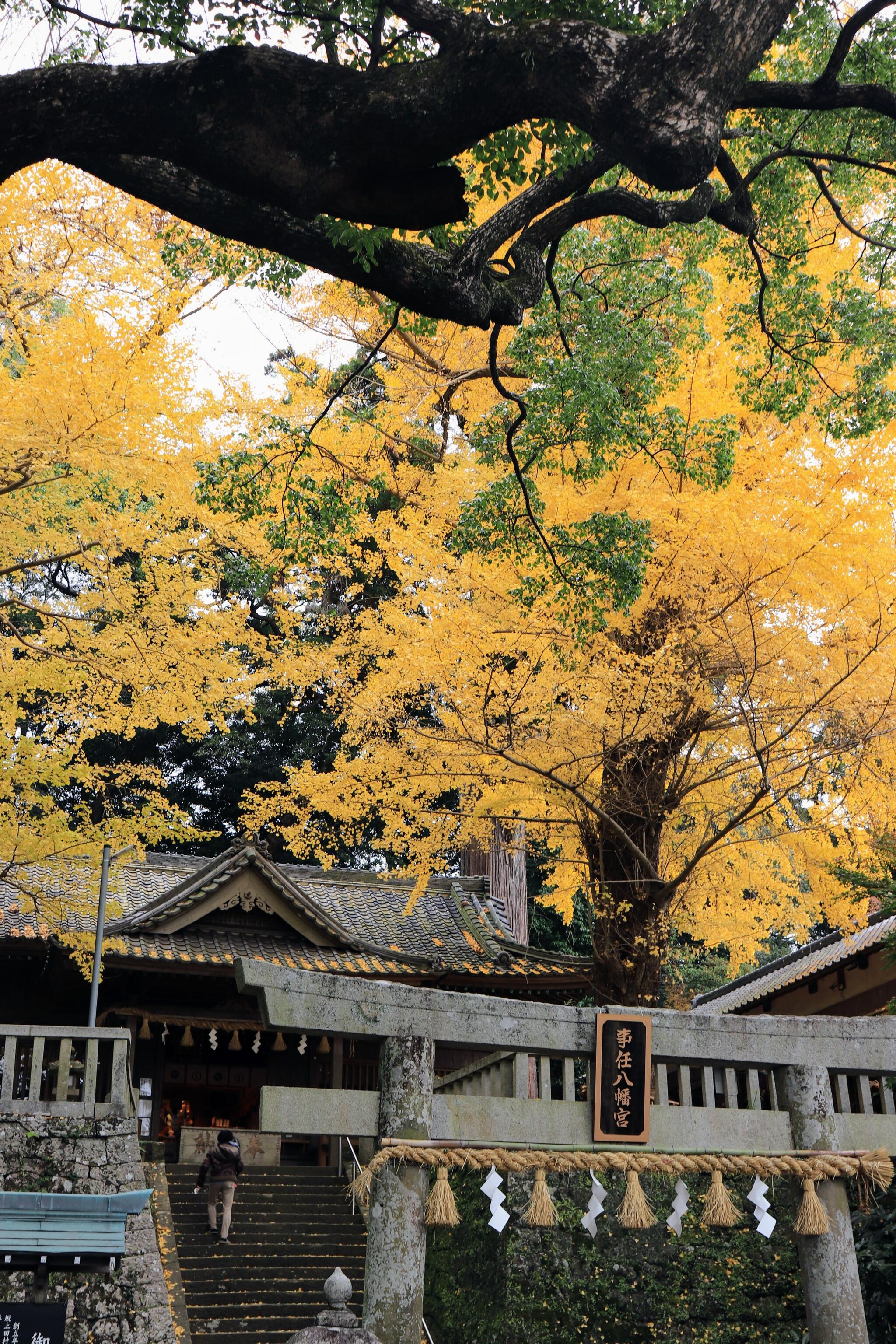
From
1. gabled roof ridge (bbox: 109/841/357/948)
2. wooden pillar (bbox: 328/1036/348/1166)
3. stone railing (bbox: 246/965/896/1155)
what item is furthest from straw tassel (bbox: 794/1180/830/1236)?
gabled roof ridge (bbox: 109/841/357/948)

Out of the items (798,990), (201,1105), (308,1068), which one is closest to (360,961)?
(308,1068)

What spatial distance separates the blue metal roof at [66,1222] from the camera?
7.75 m

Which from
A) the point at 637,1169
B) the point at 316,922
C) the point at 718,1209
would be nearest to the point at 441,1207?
the point at 637,1169

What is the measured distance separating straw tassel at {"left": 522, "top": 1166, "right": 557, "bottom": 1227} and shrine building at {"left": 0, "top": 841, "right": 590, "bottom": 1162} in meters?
9.45

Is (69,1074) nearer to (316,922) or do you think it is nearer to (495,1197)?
(495,1197)

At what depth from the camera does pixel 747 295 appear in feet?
40.2

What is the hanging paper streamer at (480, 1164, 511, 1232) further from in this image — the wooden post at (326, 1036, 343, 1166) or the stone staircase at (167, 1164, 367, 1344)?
the wooden post at (326, 1036, 343, 1166)

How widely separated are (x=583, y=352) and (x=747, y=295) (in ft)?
12.9

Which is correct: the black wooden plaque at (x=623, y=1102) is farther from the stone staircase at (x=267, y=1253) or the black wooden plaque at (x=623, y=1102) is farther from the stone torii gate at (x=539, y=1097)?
the stone staircase at (x=267, y=1253)

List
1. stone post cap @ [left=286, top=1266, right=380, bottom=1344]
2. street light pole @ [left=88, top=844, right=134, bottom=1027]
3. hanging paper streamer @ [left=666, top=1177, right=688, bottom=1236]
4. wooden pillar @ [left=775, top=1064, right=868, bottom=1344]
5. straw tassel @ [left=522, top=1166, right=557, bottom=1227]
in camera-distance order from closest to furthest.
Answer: stone post cap @ [left=286, top=1266, right=380, bottom=1344] < straw tassel @ [left=522, top=1166, right=557, bottom=1227] < wooden pillar @ [left=775, top=1064, right=868, bottom=1344] < hanging paper streamer @ [left=666, top=1177, right=688, bottom=1236] < street light pole @ [left=88, top=844, right=134, bottom=1027]

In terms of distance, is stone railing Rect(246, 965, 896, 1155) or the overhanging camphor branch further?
stone railing Rect(246, 965, 896, 1155)

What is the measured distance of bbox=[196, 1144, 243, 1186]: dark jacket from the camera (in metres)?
13.1

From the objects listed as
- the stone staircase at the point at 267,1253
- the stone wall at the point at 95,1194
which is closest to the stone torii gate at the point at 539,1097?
the stone wall at the point at 95,1194

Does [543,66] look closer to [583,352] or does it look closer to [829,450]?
[583,352]
